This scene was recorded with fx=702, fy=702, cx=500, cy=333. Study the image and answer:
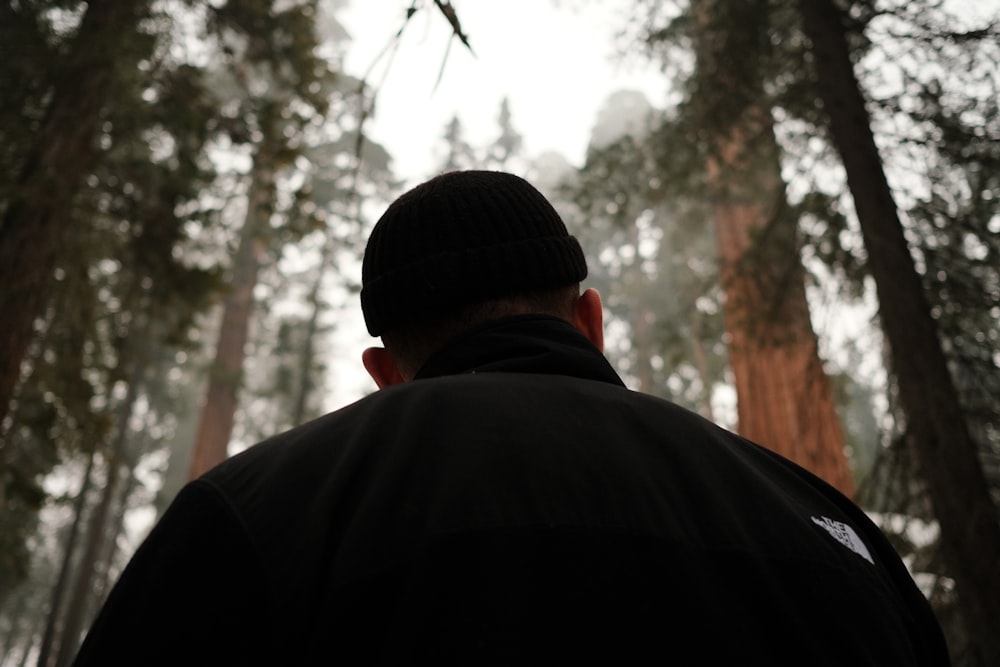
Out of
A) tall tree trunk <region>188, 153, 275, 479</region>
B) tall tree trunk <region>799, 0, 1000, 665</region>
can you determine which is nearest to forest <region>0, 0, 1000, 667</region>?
tall tree trunk <region>799, 0, 1000, 665</region>

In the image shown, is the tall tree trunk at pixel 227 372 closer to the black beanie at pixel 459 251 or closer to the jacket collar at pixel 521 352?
the black beanie at pixel 459 251

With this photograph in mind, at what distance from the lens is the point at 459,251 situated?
4.15 ft

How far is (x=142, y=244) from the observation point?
701 centimetres

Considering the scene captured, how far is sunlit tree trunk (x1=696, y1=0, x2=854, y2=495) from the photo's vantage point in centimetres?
614

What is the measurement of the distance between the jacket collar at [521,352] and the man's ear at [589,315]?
206mm

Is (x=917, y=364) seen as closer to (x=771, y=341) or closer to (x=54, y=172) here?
(x=771, y=341)

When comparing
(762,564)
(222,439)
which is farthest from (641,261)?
(762,564)

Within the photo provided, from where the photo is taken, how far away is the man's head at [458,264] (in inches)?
49.6

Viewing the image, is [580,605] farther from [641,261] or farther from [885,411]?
[641,261]

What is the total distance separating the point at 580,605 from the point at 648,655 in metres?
0.11

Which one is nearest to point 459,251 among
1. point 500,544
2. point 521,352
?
point 521,352

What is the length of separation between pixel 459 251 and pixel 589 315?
35 centimetres

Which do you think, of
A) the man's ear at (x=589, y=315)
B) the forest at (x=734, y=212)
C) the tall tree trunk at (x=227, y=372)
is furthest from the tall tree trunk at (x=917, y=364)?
the tall tree trunk at (x=227, y=372)

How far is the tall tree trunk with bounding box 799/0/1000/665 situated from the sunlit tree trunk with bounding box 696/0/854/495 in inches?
52.8
